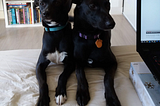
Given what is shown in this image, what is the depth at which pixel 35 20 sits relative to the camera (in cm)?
348

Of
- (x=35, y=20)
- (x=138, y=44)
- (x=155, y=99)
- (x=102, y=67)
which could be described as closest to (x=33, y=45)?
(x=35, y=20)

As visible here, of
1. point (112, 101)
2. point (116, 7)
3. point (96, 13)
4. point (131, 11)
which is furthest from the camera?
point (116, 7)

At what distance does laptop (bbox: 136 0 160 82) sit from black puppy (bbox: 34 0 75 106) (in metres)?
0.44

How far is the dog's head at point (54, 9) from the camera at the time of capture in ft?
3.75

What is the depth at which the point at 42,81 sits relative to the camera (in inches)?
45.2

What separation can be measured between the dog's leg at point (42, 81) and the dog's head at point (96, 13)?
40 cm

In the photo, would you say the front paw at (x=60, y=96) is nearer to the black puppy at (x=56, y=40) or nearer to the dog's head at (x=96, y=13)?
the black puppy at (x=56, y=40)

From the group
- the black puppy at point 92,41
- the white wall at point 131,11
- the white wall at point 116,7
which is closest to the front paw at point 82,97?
the black puppy at point 92,41

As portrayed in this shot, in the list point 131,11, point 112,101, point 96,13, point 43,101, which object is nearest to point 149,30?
point 96,13

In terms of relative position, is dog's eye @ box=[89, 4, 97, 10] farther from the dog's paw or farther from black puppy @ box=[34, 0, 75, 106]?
the dog's paw

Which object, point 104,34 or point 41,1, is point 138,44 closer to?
point 104,34

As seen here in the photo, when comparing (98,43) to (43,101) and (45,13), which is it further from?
(43,101)

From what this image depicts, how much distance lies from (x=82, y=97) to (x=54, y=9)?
0.54m

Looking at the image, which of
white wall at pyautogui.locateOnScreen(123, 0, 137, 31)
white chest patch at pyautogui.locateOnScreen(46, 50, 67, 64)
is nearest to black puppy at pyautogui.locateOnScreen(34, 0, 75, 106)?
white chest patch at pyautogui.locateOnScreen(46, 50, 67, 64)
